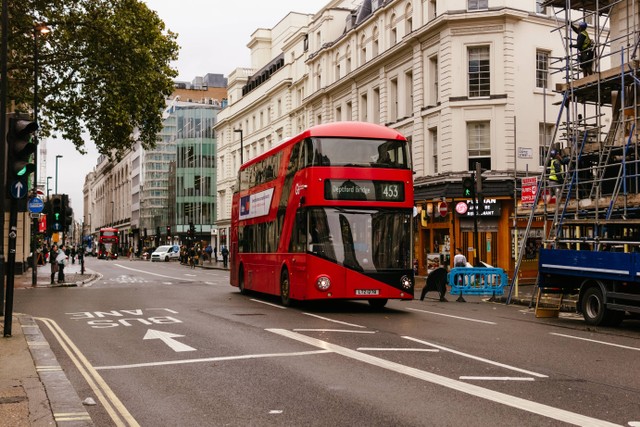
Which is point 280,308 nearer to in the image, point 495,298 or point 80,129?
point 495,298

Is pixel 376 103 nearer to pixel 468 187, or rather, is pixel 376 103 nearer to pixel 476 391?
pixel 468 187

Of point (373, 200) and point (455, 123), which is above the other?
point (455, 123)

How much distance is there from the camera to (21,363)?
9562 mm

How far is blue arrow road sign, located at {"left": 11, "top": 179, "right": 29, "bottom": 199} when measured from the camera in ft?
42.1

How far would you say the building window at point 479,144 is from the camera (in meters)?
34.9

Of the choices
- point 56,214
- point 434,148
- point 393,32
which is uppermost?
point 393,32

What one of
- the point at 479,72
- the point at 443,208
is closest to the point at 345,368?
the point at 443,208

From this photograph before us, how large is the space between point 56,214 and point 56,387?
27.6m

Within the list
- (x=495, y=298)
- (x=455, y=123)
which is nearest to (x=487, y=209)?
(x=455, y=123)

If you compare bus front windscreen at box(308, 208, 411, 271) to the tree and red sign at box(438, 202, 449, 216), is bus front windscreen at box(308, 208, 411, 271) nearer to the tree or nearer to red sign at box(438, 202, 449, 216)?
the tree

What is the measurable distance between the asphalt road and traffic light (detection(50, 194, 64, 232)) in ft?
57.1

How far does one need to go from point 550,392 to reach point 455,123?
2817 centimetres

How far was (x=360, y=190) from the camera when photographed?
57.4ft

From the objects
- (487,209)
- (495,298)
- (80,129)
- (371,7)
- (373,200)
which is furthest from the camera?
(371,7)
